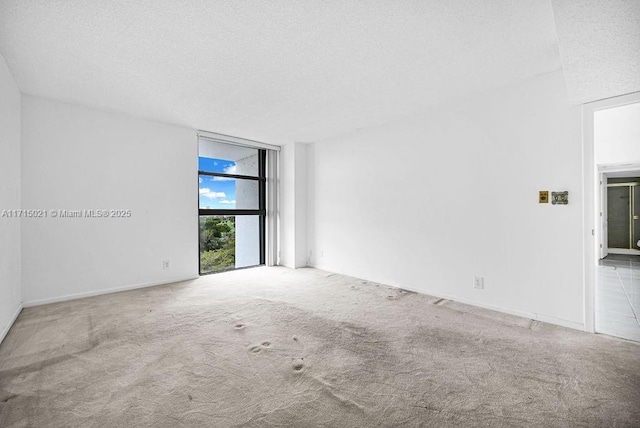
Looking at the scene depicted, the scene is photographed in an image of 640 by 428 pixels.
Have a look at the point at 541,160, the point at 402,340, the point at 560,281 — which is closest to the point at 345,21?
the point at 541,160

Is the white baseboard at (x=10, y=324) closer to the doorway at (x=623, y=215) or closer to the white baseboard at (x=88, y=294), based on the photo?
the white baseboard at (x=88, y=294)

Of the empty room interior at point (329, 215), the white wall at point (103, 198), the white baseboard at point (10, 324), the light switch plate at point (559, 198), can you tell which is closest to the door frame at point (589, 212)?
the empty room interior at point (329, 215)

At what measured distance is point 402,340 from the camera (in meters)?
2.47

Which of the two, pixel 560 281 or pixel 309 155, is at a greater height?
pixel 309 155

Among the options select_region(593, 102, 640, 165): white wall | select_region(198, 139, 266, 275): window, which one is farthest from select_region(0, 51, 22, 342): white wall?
select_region(593, 102, 640, 165): white wall

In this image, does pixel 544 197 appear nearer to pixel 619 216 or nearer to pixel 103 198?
pixel 103 198

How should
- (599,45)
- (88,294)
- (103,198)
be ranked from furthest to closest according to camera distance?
(103,198) → (88,294) → (599,45)

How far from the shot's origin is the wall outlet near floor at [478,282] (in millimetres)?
3302

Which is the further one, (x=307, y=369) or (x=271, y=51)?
(x=271, y=51)

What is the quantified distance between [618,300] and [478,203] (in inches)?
83.9

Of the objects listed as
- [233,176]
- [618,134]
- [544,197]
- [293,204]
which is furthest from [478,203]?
[233,176]

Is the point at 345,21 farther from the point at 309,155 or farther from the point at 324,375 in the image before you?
the point at 309,155

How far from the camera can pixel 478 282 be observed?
333cm

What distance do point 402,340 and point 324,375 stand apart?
867 millimetres
